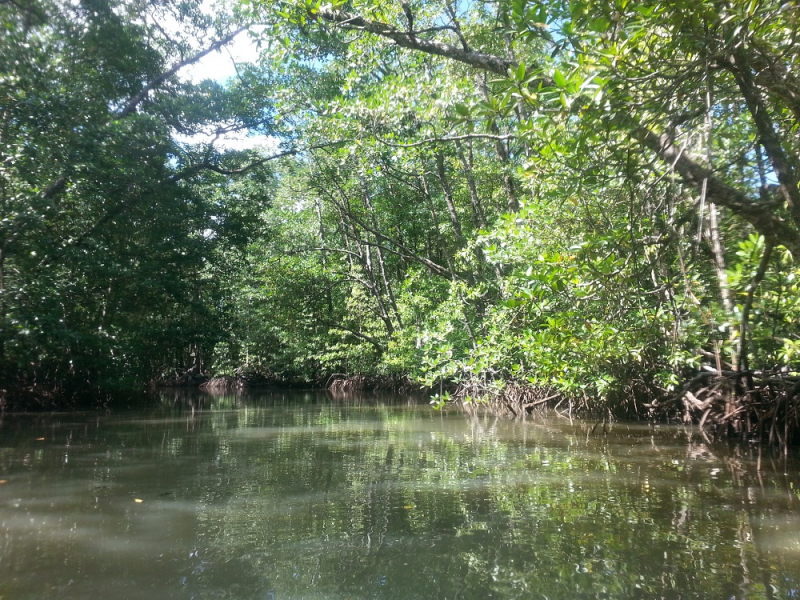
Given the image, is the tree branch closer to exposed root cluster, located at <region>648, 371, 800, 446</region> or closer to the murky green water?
the murky green water

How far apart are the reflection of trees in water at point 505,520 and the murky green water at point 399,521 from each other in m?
0.01

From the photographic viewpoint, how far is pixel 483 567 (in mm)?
2521

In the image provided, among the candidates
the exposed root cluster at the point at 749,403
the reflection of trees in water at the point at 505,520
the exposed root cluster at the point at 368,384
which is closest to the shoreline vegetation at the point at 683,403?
the exposed root cluster at the point at 749,403

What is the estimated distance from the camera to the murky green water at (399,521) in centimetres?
237

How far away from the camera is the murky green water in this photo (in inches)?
93.1

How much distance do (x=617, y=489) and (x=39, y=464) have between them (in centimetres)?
487

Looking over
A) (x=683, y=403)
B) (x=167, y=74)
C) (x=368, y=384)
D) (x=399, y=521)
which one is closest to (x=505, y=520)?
(x=399, y=521)

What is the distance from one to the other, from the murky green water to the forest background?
109 centimetres

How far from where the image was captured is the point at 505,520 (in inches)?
127

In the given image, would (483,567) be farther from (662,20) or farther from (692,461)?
(692,461)

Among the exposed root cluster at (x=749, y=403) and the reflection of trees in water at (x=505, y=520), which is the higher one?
the exposed root cluster at (x=749, y=403)

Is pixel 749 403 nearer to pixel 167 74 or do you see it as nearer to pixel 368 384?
pixel 167 74

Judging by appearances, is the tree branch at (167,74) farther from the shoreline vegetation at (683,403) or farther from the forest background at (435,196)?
the shoreline vegetation at (683,403)

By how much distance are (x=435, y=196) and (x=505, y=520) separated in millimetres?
12110
